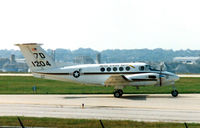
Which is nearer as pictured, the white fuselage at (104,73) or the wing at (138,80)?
the wing at (138,80)

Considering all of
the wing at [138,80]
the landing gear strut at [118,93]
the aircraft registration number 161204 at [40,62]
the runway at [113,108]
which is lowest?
the runway at [113,108]

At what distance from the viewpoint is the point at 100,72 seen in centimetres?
3488

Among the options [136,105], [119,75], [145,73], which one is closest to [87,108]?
[136,105]

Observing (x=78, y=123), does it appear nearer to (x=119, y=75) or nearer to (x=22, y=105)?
(x=22, y=105)

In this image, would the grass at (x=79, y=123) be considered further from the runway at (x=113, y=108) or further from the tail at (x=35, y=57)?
the tail at (x=35, y=57)

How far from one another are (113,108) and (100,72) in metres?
8.15

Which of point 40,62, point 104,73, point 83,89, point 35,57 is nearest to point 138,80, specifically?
point 104,73

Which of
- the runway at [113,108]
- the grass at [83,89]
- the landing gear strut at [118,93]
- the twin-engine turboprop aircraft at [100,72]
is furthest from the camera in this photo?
the grass at [83,89]

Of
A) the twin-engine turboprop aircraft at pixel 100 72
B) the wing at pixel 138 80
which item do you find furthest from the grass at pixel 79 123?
the twin-engine turboprop aircraft at pixel 100 72

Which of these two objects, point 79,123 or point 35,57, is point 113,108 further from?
point 35,57

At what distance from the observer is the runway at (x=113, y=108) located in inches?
912

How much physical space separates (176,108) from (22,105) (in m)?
12.4

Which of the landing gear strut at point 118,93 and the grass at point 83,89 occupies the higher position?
the landing gear strut at point 118,93

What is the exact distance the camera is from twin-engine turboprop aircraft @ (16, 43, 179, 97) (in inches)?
1332
